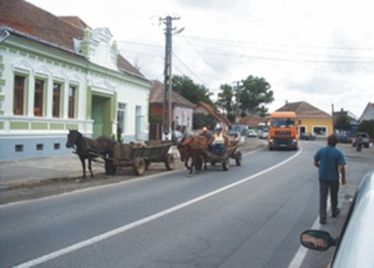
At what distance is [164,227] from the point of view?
9.25 meters

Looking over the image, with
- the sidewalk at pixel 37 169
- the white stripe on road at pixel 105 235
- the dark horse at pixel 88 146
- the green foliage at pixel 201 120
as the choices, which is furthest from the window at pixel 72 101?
the green foliage at pixel 201 120

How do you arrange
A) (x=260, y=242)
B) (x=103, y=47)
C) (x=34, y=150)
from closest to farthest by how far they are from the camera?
1. (x=260, y=242)
2. (x=34, y=150)
3. (x=103, y=47)

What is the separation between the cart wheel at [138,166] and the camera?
1931 cm

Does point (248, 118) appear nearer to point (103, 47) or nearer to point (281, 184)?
point (103, 47)

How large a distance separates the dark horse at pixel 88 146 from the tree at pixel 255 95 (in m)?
113

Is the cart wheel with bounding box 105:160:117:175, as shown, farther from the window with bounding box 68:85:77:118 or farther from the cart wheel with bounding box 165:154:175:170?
the window with bounding box 68:85:77:118

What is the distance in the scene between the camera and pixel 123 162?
19375 millimetres

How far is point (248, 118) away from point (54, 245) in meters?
124

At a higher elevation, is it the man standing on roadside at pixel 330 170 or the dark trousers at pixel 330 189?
the man standing on roadside at pixel 330 170

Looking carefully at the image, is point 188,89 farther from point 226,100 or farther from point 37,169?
point 37,169

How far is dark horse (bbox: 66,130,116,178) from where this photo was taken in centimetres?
1808

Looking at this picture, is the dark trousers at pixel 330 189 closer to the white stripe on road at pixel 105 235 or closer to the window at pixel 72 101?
the white stripe on road at pixel 105 235

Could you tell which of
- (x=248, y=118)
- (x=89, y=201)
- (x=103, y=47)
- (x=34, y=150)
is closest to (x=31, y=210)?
(x=89, y=201)

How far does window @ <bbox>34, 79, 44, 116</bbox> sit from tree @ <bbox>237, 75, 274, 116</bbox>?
350 feet
